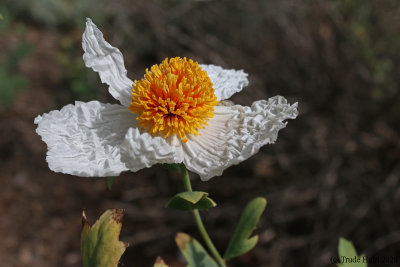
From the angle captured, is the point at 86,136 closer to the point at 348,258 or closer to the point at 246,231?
the point at 246,231

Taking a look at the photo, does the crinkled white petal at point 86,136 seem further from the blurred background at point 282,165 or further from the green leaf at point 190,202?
the blurred background at point 282,165

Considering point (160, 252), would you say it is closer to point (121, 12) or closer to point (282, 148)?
point (282, 148)

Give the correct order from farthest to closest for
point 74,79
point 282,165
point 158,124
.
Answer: point 74,79, point 282,165, point 158,124

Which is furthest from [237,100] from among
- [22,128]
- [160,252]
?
[22,128]

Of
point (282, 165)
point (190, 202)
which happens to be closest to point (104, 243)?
point (190, 202)

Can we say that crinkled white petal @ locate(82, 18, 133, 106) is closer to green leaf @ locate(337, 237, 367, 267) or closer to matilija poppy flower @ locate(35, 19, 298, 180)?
matilija poppy flower @ locate(35, 19, 298, 180)
